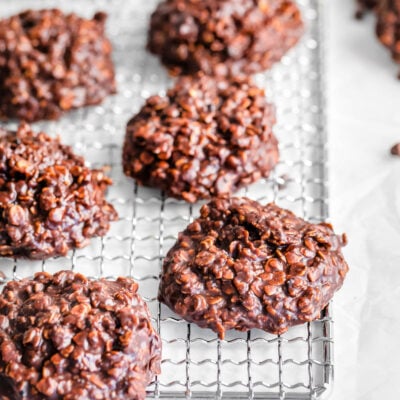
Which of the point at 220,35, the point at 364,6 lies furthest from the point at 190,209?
the point at 364,6

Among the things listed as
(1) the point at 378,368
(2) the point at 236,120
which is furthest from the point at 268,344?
(2) the point at 236,120

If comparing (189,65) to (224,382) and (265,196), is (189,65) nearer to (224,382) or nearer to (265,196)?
(265,196)

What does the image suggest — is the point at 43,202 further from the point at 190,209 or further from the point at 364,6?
the point at 364,6

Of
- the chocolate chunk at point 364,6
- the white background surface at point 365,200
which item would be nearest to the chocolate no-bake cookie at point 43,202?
the white background surface at point 365,200

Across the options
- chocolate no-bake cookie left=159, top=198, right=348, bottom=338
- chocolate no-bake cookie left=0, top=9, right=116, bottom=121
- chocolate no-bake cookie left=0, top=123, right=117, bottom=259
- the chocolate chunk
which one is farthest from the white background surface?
chocolate no-bake cookie left=0, top=9, right=116, bottom=121

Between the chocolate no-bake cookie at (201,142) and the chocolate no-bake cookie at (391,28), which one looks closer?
the chocolate no-bake cookie at (201,142)

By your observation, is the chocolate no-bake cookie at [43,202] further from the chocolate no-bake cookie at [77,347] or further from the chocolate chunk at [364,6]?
the chocolate chunk at [364,6]
